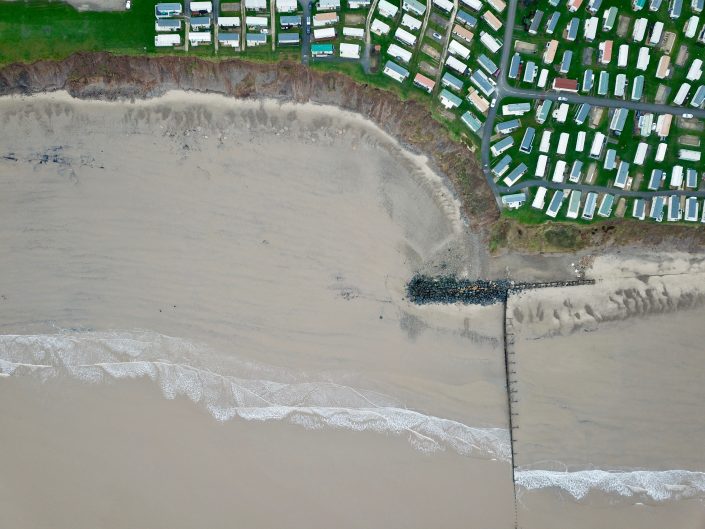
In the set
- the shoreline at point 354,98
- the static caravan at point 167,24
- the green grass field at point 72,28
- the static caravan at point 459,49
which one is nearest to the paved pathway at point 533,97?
the shoreline at point 354,98

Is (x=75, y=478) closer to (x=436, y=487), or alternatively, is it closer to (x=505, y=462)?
(x=436, y=487)

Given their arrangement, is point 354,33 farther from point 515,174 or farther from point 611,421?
point 611,421

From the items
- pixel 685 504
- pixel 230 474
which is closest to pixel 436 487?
pixel 230 474

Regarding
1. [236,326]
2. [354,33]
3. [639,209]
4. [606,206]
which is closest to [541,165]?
[606,206]

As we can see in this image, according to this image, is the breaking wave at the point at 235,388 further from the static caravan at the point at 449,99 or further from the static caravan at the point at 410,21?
the static caravan at the point at 410,21

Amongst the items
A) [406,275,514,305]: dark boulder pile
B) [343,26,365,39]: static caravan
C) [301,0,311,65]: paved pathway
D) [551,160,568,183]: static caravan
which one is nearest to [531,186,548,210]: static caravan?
[551,160,568,183]: static caravan

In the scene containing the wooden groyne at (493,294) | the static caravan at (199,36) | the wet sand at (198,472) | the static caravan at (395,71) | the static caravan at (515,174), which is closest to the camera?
the wet sand at (198,472)
